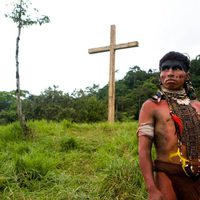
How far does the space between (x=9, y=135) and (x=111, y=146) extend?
2.08 meters

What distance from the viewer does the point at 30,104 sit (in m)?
18.8

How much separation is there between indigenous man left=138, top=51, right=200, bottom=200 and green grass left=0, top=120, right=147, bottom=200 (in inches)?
72.6

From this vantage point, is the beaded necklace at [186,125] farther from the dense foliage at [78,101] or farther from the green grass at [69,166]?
the dense foliage at [78,101]

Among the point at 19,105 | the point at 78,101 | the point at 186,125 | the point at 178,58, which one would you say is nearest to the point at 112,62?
the point at 19,105

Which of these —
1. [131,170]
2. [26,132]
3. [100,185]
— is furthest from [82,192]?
[26,132]

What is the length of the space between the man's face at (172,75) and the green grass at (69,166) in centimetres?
191

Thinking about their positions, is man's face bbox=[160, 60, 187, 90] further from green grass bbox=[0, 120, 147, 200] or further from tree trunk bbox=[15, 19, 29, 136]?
tree trunk bbox=[15, 19, 29, 136]

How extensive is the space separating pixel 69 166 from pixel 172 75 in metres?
3.33

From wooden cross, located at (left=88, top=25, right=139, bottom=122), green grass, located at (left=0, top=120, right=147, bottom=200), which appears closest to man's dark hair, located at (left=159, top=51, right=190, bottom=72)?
green grass, located at (left=0, top=120, right=147, bottom=200)

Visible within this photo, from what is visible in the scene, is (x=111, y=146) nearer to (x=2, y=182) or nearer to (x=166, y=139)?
(x=2, y=182)

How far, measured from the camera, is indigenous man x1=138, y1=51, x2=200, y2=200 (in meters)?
2.35

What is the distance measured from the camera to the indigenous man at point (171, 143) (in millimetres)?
2346

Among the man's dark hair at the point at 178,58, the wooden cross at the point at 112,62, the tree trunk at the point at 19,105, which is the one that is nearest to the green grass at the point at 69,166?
the tree trunk at the point at 19,105

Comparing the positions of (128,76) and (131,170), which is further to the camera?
(128,76)
